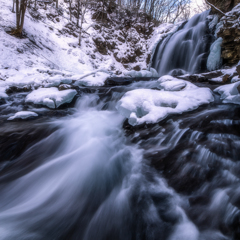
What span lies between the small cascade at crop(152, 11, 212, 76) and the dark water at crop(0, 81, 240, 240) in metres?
5.56

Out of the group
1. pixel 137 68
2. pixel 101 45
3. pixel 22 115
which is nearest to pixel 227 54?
pixel 22 115

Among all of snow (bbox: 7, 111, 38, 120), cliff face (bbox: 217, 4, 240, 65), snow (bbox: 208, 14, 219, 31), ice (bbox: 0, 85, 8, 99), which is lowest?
snow (bbox: 7, 111, 38, 120)

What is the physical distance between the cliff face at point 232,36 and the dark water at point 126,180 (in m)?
4.17

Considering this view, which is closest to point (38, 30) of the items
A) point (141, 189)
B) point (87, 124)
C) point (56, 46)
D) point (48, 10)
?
point (56, 46)

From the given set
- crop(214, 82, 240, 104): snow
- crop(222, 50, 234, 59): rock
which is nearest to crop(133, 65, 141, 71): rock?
crop(222, 50, 234, 59): rock

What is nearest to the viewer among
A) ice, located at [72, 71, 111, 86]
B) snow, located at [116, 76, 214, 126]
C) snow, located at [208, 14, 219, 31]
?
snow, located at [116, 76, 214, 126]

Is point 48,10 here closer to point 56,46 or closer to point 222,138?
point 56,46

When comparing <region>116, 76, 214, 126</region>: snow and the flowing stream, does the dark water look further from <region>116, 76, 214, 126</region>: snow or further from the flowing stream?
<region>116, 76, 214, 126</region>: snow

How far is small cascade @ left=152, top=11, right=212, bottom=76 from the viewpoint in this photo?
304 inches

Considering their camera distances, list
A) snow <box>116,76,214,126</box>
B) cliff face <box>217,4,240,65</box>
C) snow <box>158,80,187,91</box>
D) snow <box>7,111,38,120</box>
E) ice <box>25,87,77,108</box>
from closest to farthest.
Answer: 1. snow <box>116,76,214,126</box>
2. snow <box>7,111,38,120</box>
3. snow <box>158,80,187,91</box>
4. ice <box>25,87,77,108</box>
5. cliff face <box>217,4,240,65</box>

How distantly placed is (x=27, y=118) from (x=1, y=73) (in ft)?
13.0

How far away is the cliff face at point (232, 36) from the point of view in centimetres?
567

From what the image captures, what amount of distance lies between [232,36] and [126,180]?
285 inches

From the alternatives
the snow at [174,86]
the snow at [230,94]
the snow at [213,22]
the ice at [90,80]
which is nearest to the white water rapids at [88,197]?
the snow at [174,86]
